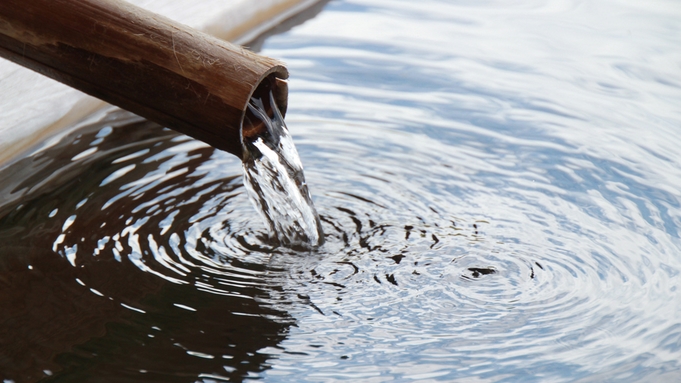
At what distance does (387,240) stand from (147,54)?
93 cm

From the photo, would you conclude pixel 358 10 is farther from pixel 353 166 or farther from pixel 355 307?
pixel 355 307

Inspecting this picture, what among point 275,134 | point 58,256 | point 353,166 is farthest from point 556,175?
point 58,256

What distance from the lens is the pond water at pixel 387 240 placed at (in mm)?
2016

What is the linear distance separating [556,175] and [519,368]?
1.14 m

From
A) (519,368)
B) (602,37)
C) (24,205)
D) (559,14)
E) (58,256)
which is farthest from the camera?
(559,14)

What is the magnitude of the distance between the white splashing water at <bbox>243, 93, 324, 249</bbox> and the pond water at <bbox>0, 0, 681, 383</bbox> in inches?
2.7

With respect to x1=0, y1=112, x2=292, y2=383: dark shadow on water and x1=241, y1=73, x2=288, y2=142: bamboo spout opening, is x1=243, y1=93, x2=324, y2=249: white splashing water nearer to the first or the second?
x1=241, y1=73, x2=288, y2=142: bamboo spout opening

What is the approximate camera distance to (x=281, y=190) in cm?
257

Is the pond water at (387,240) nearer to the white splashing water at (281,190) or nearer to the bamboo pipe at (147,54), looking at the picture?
the white splashing water at (281,190)

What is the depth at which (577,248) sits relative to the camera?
2.44 metres

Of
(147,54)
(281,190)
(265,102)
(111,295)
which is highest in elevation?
(147,54)

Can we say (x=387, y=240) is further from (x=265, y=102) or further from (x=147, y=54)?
(x=147, y=54)

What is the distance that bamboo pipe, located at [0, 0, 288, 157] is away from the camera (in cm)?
217

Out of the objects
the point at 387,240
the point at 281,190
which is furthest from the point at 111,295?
the point at 387,240
